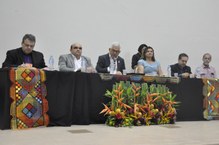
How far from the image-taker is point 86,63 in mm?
4078

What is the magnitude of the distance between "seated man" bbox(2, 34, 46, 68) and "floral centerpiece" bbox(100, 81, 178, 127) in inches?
34.8

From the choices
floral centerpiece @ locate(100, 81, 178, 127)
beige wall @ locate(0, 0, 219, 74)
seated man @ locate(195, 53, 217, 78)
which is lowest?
floral centerpiece @ locate(100, 81, 178, 127)

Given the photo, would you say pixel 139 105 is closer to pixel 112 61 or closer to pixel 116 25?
pixel 112 61

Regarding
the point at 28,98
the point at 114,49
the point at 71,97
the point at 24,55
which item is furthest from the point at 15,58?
the point at 114,49

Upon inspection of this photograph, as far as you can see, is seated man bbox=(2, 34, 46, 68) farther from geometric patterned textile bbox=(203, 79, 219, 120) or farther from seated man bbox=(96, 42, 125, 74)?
geometric patterned textile bbox=(203, 79, 219, 120)

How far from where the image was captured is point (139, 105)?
3.51 meters

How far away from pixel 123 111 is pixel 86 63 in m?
0.96

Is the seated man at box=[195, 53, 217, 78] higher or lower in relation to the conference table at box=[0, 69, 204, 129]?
higher

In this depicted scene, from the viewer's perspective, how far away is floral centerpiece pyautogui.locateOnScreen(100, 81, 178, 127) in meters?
3.39

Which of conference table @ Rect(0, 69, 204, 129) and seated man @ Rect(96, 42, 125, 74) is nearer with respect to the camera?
conference table @ Rect(0, 69, 204, 129)

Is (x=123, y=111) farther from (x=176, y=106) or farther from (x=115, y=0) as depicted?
(x=115, y=0)

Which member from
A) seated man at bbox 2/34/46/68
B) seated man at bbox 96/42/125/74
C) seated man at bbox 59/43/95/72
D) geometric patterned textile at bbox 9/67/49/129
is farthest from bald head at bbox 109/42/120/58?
geometric patterned textile at bbox 9/67/49/129

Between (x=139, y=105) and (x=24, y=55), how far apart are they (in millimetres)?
1357

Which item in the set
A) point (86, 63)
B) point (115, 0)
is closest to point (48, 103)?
point (86, 63)
